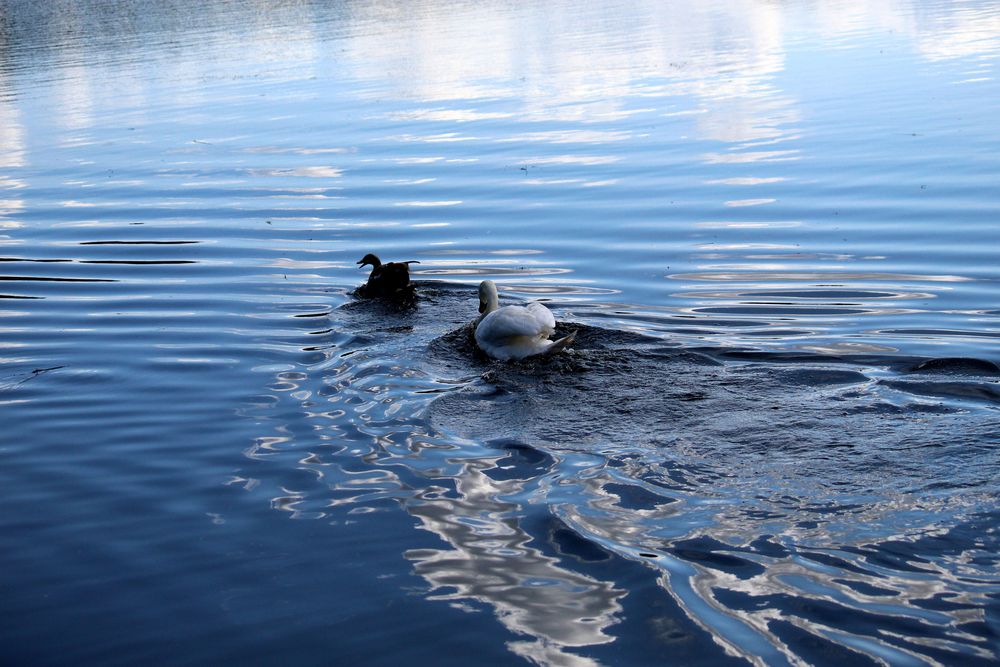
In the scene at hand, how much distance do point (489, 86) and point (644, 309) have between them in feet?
53.5

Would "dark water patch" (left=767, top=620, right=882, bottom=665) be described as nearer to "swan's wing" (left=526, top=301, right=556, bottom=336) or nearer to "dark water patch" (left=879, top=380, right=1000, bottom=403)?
"dark water patch" (left=879, top=380, right=1000, bottom=403)

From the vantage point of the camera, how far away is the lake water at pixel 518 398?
5.16 meters

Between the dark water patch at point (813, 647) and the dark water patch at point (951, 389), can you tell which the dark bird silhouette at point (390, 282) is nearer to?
the dark water patch at point (951, 389)

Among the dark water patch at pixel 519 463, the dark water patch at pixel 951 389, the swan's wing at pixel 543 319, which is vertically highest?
Answer: the swan's wing at pixel 543 319

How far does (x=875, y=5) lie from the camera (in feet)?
133

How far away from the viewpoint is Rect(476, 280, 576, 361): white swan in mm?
8430

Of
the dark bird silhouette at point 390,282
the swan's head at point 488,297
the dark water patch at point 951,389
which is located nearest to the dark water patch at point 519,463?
the dark water patch at point 951,389

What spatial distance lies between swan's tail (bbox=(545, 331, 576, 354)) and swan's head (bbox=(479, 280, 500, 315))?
3.95ft

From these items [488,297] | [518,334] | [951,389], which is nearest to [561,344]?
[518,334]

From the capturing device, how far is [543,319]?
28.4ft

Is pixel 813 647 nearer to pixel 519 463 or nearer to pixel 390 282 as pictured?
pixel 519 463

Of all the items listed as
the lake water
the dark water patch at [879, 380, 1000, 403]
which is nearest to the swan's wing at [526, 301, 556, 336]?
the lake water

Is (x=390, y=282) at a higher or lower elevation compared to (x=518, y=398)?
higher

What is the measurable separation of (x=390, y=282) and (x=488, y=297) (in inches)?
44.2
